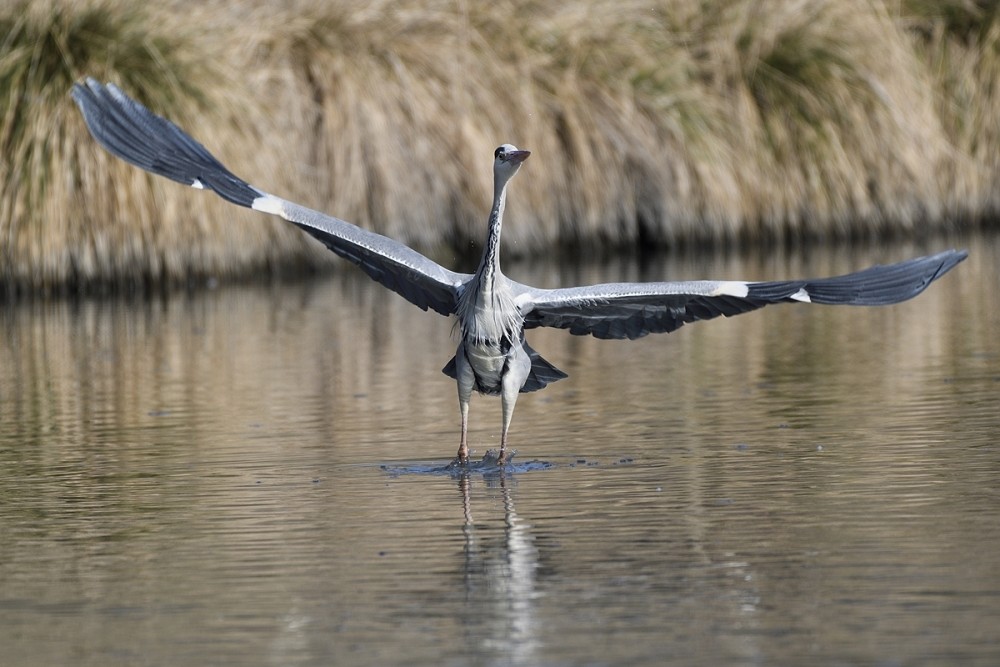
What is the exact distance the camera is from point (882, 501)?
7.73 metres

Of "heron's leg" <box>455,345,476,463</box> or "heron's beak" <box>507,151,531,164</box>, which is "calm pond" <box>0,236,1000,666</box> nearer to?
"heron's leg" <box>455,345,476,463</box>

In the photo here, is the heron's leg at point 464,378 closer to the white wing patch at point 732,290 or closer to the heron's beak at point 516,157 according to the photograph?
the heron's beak at point 516,157

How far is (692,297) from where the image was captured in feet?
29.6

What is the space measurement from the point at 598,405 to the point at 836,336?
4.11m

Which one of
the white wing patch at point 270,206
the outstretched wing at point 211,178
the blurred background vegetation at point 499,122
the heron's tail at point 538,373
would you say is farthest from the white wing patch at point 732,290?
the blurred background vegetation at point 499,122

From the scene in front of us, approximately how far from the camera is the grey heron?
337 inches

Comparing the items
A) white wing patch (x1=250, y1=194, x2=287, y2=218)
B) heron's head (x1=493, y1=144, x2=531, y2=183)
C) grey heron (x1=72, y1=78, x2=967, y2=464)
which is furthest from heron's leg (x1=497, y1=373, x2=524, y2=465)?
white wing patch (x1=250, y1=194, x2=287, y2=218)

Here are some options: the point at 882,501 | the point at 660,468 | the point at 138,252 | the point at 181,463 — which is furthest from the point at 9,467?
the point at 138,252

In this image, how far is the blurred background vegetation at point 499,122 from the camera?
1934 centimetres

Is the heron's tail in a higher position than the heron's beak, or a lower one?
lower

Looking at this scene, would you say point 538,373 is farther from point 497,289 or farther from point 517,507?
point 517,507

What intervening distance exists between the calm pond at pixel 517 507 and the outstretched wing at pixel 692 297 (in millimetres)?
642

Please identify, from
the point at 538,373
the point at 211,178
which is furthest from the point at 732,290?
the point at 211,178

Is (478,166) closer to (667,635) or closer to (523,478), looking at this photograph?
(523,478)
